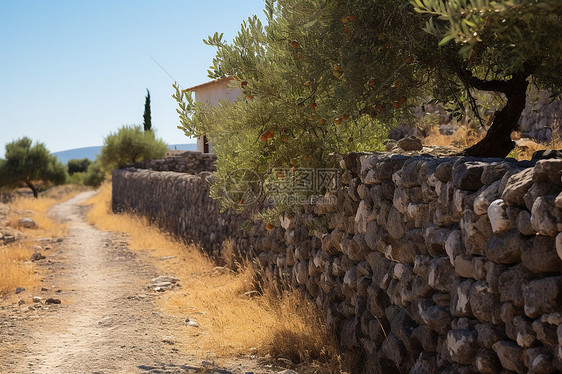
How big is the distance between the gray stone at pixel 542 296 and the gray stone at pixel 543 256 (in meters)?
0.06

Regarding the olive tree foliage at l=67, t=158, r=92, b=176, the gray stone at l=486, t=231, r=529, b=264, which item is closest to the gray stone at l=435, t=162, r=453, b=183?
the gray stone at l=486, t=231, r=529, b=264

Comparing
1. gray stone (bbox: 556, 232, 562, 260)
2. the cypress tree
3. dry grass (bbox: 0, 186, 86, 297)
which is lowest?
dry grass (bbox: 0, 186, 86, 297)

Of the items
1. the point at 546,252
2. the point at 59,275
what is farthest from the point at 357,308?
the point at 59,275

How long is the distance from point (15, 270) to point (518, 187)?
325 inches

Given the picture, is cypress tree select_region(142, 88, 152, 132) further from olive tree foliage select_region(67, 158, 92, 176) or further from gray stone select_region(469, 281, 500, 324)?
olive tree foliage select_region(67, 158, 92, 176)

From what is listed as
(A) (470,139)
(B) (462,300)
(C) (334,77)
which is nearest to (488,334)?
(B) (462,300)

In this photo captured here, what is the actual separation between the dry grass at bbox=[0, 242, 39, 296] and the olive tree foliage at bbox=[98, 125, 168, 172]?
47.4ft

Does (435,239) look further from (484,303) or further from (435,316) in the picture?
(484,303)

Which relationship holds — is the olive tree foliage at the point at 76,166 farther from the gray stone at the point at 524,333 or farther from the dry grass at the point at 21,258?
the gray stone at the point at 524,333

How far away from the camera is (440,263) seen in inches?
140

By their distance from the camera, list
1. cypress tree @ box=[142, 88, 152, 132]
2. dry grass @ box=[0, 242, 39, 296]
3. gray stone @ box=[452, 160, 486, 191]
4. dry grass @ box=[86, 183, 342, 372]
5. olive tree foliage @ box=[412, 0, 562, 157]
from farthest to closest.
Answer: cypress tree @ box=[142, 88, 152, 132]
dry grass @ box=[0, 242, 39, 296]
dry grass @ box=[86, 183, 342, 372]
gray stone @ box=[452, 160, 486, 191]
olive tree foliage @ box=[412, 0, 562, 157]

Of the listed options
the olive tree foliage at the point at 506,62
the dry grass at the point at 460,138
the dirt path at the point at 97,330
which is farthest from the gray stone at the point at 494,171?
the dry grass at the point at 460,138

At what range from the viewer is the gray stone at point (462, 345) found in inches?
123

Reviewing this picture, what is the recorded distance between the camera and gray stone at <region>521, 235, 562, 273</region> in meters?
2.58
